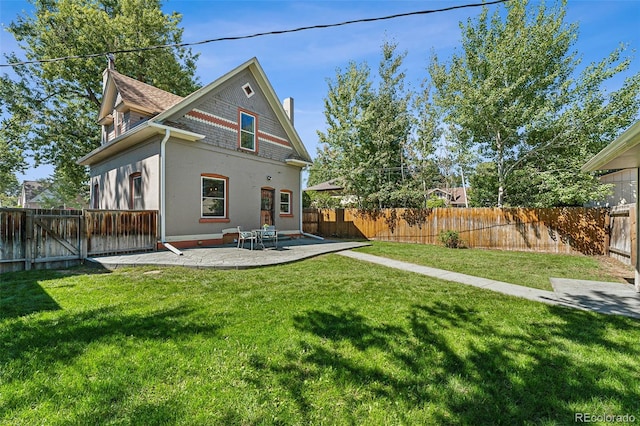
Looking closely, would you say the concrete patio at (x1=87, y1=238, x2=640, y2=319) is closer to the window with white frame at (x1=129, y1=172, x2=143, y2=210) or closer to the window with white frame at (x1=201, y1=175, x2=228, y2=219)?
the window with white frame at (x1=201, y1=175, x2=228, y2=219)

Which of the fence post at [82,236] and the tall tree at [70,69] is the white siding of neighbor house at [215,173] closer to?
the fence post at [82,236]

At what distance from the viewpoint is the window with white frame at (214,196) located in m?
10.7

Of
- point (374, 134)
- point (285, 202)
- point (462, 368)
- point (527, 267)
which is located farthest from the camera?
point (374, 134)

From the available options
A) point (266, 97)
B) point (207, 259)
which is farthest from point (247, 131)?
point (207, 259)

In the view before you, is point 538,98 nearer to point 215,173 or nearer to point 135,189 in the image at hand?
point 215,173

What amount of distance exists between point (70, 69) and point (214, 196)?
1541 cm

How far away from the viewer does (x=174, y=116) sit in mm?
9797

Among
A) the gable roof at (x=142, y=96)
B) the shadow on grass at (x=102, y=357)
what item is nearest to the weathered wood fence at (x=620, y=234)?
the shadow on grass at (x=102, y=357)

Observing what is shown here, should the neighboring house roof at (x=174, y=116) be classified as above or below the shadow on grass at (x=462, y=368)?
above

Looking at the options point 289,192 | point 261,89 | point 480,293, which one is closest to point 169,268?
point 480,293

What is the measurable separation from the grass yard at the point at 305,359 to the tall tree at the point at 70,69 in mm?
18313

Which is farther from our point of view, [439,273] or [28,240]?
[439,273]

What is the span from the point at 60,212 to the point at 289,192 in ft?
29.6

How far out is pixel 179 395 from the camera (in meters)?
2.27
